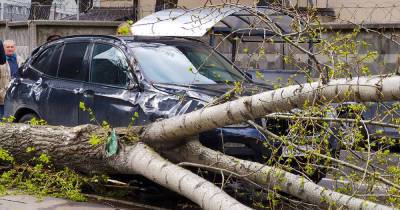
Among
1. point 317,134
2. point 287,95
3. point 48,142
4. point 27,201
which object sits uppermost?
point 287,95

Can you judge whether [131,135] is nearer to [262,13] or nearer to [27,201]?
[27,201]

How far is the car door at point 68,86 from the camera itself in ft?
27.3

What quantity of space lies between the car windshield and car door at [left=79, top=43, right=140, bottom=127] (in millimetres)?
226

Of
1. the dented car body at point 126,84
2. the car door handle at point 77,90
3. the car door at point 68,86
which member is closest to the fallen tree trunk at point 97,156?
the dented car body at point 126,84

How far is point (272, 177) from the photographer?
5965 millimetres

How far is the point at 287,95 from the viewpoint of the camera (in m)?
5.62

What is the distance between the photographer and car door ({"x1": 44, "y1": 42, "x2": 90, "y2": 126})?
8336mm

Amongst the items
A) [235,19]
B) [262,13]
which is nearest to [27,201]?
[262,13]

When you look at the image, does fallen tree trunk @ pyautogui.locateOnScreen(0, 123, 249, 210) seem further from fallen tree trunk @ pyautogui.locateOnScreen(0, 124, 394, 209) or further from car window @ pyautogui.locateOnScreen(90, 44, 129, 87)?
car window @ pyautogui.locateOnScreen(90, 44, 129, 87)

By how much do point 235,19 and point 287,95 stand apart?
7.59 meters

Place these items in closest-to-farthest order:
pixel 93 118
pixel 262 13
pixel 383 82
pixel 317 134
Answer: pixel 383 82
pixel 317 134
pixel 262 13
pixel 93 118

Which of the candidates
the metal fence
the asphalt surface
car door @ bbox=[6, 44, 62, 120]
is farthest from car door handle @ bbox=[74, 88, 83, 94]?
the metal fence

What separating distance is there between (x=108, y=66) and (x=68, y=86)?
65cm

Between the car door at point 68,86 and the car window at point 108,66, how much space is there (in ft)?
0.49
